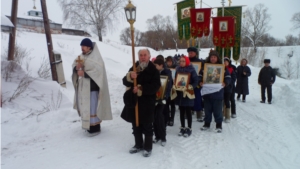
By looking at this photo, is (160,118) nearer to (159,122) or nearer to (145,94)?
(159,122)

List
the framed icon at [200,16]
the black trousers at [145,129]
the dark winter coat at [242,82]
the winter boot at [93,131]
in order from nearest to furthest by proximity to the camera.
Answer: the black trousers at [145,129] → the winter boot at [93,131] → the framed icon at [200,16] → the dark winter coat at [242,82]

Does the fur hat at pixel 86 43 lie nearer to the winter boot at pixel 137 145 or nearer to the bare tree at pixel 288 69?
the winter boot at pixel 137 145

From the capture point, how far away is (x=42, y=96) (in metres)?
7.22

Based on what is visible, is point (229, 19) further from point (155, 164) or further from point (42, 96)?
point (42, 96)

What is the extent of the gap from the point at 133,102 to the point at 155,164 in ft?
3.73

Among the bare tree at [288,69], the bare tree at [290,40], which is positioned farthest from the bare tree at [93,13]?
the bare tree at [290,40]

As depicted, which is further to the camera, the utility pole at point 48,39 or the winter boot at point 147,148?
the utility pole at point 48,39

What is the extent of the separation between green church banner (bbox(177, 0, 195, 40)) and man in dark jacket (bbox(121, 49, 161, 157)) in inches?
246

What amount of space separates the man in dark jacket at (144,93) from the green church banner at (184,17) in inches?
246

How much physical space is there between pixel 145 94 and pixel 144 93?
0.14 feet

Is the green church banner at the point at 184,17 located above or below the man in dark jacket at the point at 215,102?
above

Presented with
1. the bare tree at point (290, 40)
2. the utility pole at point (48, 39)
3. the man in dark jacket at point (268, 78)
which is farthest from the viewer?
the bare tree at point (290, 40)

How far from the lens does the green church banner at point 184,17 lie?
31.0 ft

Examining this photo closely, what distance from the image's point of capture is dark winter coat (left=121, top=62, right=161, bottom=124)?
393 centimetres
